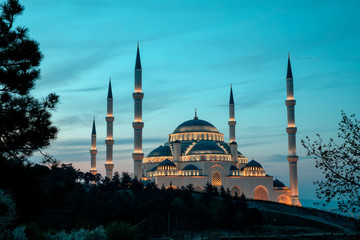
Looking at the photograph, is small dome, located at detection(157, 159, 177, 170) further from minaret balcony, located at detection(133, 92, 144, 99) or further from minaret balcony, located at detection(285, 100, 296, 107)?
minaret balcony, located at detection(285, 100, 296, 107)

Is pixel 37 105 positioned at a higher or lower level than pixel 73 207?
higher

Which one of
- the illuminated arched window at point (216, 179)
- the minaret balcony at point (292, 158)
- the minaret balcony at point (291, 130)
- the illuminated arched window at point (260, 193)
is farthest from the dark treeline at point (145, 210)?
the minaret balcony at point (291, 130)

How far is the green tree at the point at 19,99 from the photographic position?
15133mm

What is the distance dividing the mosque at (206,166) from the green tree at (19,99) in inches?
1602

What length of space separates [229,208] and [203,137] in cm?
2631

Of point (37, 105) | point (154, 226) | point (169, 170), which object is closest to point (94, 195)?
point (154, 226)

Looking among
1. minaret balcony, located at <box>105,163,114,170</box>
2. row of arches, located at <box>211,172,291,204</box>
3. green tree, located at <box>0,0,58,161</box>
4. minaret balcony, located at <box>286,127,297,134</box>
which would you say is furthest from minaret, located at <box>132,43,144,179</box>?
green tree, located at <box>0,0,58,161</box>

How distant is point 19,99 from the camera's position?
15.7 metres

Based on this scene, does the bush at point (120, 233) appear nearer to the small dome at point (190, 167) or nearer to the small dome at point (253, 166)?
the small dome at point (190, 167)

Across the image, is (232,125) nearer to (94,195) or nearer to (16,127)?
(94,195)

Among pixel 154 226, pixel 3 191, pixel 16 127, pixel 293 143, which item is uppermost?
pixel 293 143

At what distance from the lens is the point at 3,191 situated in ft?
46.8

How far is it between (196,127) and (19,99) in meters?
56.0

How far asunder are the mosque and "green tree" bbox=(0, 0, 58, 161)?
40.7 metres
